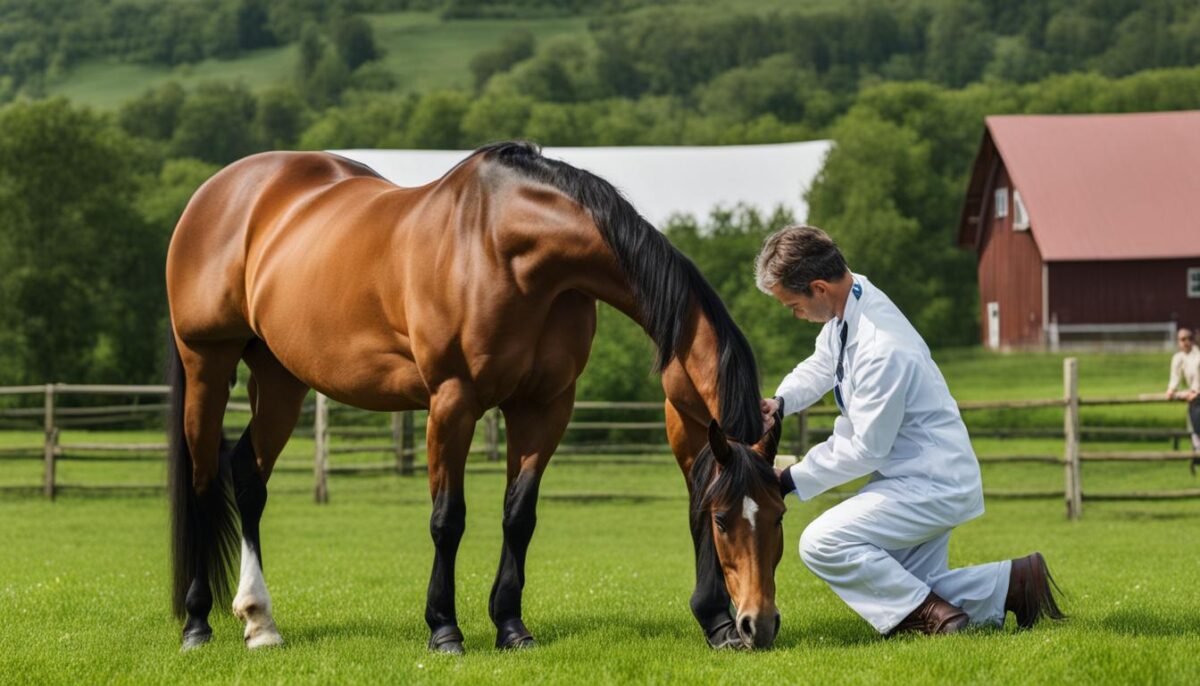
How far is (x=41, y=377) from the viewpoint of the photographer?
41094 millimetres

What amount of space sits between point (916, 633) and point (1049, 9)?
114 metres

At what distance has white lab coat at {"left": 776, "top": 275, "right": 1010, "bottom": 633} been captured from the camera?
5160mm

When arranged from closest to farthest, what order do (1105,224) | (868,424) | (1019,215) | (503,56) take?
(868,424) < (1105,224) < (1019,215) < (503,56)

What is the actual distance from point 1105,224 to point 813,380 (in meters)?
32.9

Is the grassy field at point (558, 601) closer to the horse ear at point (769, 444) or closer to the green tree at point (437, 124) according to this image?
the horse ear at point (769, 444)

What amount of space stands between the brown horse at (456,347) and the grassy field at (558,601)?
0.33 meters

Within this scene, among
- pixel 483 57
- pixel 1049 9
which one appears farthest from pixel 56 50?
pixel 1049 9

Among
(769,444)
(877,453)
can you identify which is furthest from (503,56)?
(769,444)

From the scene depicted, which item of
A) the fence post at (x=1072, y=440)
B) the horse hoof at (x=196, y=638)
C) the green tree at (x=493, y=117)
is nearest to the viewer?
the horse hoof at (x=196, y=638)

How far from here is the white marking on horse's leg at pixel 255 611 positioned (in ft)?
19.7

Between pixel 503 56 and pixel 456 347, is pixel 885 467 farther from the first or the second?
pixel 503 56

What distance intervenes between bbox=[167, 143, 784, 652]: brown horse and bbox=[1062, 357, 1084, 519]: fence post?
1054 cm

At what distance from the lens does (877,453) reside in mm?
5184

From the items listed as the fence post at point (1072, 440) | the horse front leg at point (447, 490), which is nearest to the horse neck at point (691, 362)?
the horse front leg at point (447, 490)
